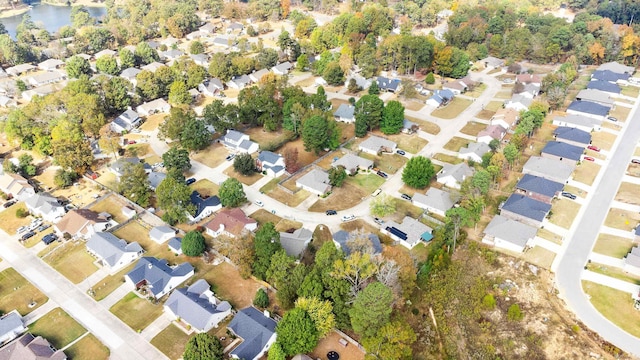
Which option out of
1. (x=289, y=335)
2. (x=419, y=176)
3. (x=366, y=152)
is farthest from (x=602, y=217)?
(x=289, y=335)

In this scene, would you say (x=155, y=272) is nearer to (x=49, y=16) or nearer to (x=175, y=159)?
(x=175, y=159)

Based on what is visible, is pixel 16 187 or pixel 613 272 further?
pixel 16 187

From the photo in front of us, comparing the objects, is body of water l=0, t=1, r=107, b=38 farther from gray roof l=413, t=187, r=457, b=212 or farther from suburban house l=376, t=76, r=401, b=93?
gray roof l=413, t=187, r=457, b=212

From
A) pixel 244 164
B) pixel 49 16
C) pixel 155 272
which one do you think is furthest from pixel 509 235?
pixel 49 16

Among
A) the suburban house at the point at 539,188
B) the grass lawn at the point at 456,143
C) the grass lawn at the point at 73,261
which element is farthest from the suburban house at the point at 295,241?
the grass lawn at the point at 456,143

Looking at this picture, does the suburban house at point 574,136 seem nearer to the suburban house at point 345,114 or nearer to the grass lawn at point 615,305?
the grass lawn at point 615,305

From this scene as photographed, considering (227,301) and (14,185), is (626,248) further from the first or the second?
(14,185)

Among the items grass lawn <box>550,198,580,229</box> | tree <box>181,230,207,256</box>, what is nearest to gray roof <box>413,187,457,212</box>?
grass lawn <box>550,198,580,229</box>
